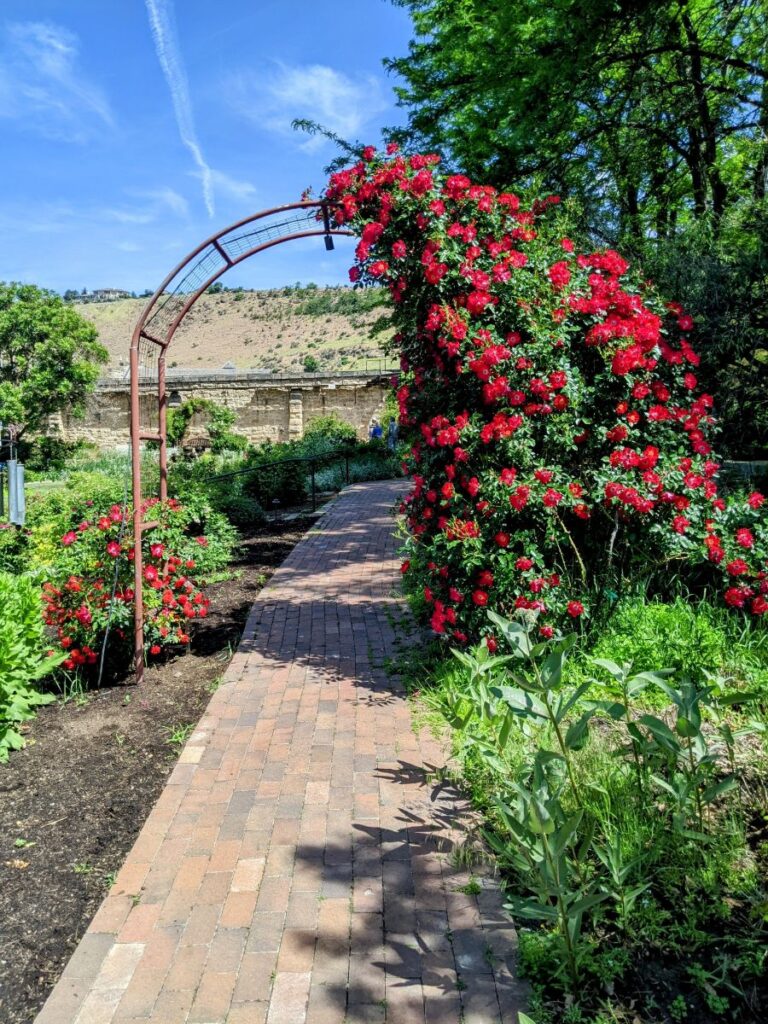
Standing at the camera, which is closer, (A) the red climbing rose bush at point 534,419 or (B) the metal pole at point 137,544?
(A) the red climbing rose bush at point 534,419

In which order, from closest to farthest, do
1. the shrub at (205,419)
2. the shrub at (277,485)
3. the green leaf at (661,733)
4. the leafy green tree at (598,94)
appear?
the green leaf at (661,733), the leafy green tree at (598,94), the shrub at (277,485), the shrub at (205,419)

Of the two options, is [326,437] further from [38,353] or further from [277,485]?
[38,353]

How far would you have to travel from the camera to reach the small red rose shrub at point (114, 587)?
468cm

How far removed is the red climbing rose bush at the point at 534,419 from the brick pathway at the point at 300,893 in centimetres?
109

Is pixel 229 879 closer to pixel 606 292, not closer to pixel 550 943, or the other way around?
pixel 550 943

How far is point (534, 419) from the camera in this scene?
4.06m

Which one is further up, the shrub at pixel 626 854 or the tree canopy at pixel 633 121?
the tree canopy at pixel 633 121

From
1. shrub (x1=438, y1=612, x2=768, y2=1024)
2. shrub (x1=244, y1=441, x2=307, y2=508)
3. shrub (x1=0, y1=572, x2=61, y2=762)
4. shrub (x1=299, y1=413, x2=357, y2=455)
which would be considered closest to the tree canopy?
shrub (x1=438, y1=612, x2=768, y2=1024)

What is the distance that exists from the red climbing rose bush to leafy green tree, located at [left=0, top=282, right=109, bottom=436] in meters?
21.2

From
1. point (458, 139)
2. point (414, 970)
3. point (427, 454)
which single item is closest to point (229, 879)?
point (414, 970)

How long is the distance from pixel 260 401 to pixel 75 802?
22955mm

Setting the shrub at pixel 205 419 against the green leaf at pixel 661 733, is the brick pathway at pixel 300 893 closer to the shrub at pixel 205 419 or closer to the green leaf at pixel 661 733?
the green leaf at pixel 661 733

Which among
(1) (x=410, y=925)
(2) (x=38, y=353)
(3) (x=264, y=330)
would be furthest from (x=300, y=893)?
(3) (x=264, y=330)

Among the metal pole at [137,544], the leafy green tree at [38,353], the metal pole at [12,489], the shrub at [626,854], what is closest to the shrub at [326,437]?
the leafy green tree at [38,353]
